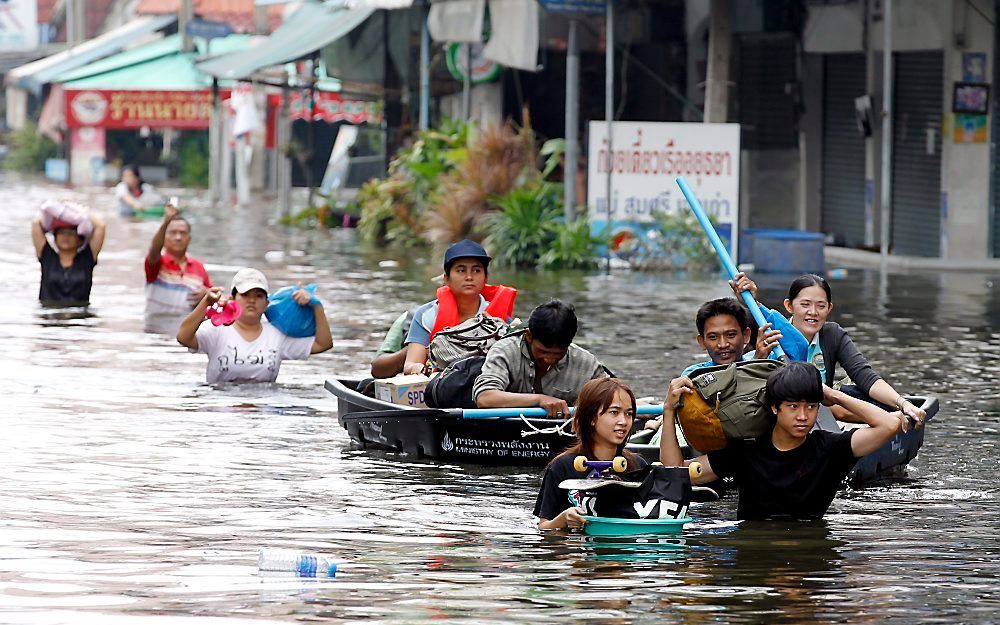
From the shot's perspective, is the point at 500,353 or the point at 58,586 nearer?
the point at 58,586

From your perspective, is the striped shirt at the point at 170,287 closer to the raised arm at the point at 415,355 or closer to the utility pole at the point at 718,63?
the raised arm at the point at 415,355

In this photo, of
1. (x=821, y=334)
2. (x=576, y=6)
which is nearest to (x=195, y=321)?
(x=821, y=334)

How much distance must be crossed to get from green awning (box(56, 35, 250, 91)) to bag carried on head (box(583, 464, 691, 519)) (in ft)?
142

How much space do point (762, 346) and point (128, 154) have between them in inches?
1946

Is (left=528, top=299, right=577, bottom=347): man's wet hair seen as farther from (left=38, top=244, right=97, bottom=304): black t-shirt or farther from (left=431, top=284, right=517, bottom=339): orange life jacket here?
(left=38, top=244, right=97, bottom=304): black t-shirt

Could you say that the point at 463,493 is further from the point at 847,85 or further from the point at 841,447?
the point at 847,85

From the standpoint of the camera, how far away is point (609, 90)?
2520 centimetres

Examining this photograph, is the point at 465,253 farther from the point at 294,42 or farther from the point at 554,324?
the point at 294,42

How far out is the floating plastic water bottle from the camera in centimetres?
860

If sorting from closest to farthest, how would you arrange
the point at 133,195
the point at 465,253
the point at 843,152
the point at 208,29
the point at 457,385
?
the point at 457,385 < the point at 465,253 < the point at 843,152 < the point at 133,195 < the point at 208,29

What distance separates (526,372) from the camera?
1162 centimetres

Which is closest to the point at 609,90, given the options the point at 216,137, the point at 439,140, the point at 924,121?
the point at 924,121

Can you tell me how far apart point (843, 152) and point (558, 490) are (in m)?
20.5

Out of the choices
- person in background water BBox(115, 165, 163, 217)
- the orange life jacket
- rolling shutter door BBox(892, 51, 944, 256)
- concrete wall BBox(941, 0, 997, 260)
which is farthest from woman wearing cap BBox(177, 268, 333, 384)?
person in background water BBox(115, 165, 163, 217)
